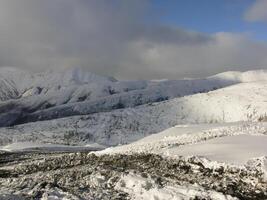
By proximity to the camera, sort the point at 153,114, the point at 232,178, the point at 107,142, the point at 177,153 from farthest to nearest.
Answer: the point at 153,114 → the point at 107,142 → the point at 177,153 → the point at 232,178

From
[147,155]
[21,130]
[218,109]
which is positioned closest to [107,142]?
[21,130]

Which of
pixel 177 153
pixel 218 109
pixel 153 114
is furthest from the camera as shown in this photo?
pixel 218 109

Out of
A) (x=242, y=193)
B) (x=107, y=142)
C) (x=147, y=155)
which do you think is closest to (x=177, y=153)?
(x=147, y=155)

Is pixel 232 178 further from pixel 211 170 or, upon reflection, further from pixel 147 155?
pixel 147 155

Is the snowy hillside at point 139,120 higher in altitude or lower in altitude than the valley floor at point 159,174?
higher

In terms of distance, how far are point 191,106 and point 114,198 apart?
168 meters

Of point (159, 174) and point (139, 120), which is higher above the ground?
point (139, 120)

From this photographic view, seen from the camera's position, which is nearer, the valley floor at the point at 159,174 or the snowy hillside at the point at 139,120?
the valley floor at the point at 159,174

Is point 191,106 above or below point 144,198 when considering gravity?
above

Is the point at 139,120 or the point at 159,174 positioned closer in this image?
the point at 159,174

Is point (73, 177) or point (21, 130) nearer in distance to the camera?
point (73, 177)

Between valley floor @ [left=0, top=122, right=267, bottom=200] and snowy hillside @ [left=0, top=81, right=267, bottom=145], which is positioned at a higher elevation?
snowy hillside @ [left=0, top=81, right=267, bottom=145]

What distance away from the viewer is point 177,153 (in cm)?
3098

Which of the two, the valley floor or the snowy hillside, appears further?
the snowy hillside
